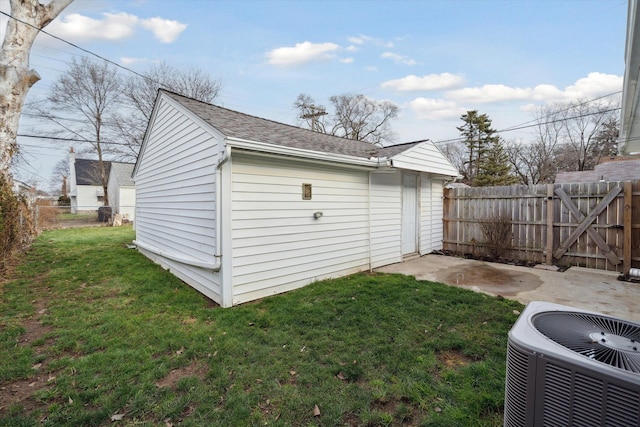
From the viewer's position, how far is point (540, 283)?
529 centimetres

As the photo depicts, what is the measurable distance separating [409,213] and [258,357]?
591 cm

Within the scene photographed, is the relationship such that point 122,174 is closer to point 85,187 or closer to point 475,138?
point 85,187

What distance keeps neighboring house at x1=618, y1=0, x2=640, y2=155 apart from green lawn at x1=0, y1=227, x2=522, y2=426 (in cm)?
320

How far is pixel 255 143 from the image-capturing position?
14.3 feet

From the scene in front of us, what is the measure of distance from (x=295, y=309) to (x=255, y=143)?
8.17 ft

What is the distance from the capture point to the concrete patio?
166 inches

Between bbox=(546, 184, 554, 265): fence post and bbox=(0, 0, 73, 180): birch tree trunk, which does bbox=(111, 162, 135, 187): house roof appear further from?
bbox=(546, 184, 554, 265): fence post

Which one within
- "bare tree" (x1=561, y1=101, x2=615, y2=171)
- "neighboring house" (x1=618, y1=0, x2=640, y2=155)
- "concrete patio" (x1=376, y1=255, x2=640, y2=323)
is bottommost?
"concrete patio" (x1=376, y1=255, x2=640, y2=323)

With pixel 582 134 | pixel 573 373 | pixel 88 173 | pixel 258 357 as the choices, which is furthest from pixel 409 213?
pixel 88 173

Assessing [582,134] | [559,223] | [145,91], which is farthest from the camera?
[582,134]

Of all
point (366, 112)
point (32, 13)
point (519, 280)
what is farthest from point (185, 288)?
point (366, 112)

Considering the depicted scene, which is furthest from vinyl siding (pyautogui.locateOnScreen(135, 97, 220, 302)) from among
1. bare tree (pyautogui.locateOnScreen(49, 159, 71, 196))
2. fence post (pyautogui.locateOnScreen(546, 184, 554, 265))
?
bare tree (pyautogui.locateOnScreen(49, 159, 71, 196))

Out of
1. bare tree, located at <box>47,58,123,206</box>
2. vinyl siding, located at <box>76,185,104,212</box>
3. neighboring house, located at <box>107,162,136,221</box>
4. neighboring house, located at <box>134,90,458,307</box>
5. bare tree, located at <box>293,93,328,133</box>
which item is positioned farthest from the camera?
vinyl siding, located at <box>76,185,104,212</box>

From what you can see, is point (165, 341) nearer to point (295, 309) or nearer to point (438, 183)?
point (295, 309)
